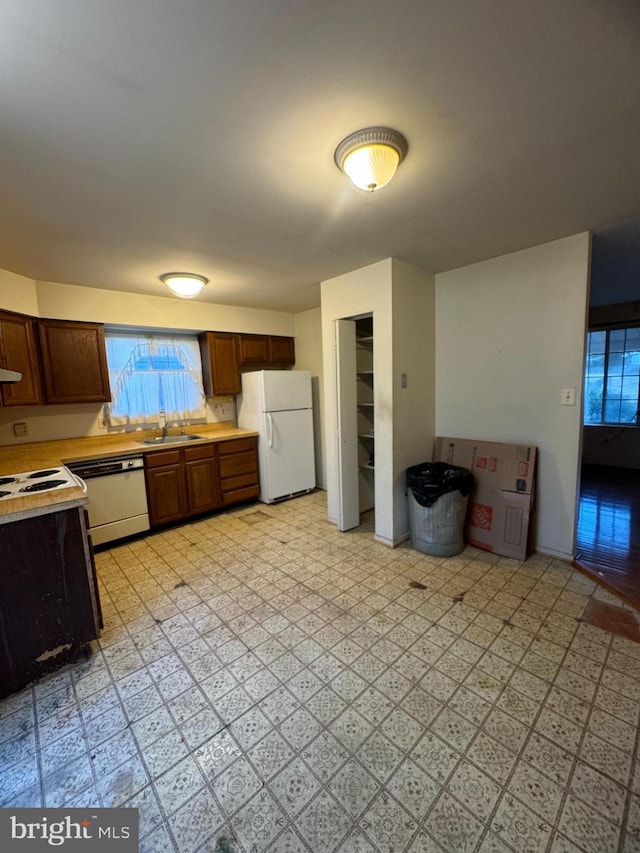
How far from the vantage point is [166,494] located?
11.3 ft

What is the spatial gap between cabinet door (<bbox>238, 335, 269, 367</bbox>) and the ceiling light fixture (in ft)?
3.67

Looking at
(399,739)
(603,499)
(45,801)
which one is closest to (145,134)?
(45,801)

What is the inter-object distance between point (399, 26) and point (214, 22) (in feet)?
1.67

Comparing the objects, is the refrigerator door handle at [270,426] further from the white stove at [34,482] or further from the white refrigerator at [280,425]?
the white stove at [34,482]

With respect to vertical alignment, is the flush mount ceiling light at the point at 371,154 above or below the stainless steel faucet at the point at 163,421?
above

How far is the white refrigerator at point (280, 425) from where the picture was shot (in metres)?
3.92

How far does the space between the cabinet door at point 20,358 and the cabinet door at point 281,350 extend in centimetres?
239

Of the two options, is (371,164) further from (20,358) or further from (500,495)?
(20,358)

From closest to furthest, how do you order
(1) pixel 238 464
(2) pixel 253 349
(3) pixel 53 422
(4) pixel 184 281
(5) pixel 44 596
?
1. (5) pixel 44 596
2. (4) pixel 184 281
3. (3) pixel 53 422
4. (1) pixel 238 464
5. (2) pixel 253 349

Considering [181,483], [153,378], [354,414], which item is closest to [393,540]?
[354,414]

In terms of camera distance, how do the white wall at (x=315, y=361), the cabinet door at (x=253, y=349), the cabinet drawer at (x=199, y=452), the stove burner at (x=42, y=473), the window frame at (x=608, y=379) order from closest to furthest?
the stove burner at (x=42, y=473)
the cabinet drawer at (x=199, y=452)
the cabinet door at (x=253, y=349)
the white wall at (x=315, y=361)
the window frame at (x=608, y=379)

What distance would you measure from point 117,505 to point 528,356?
3.75 metres

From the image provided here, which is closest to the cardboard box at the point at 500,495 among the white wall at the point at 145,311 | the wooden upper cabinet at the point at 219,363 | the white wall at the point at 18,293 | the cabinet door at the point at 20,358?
the wooden upper cabinet at the point at 219,363

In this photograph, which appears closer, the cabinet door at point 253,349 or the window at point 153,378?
the window at point 153,378
